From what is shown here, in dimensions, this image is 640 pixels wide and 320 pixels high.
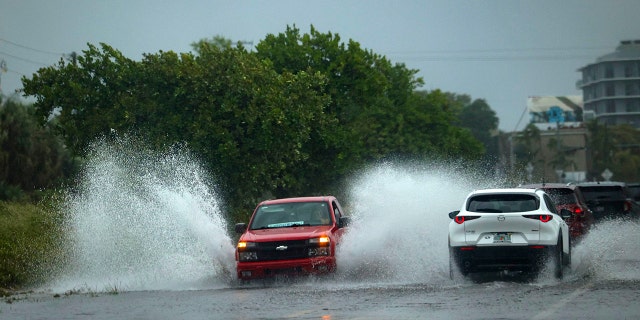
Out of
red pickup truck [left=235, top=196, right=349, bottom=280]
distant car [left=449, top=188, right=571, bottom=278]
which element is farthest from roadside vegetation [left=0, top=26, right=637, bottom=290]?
distant car [left=449, top=188, right=571, bottom=278]

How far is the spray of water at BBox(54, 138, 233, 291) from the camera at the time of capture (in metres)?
22.5

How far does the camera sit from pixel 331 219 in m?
22.0

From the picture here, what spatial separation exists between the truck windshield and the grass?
190 inches

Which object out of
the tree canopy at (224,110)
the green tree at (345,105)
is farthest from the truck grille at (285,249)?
the green tree at (345,105)

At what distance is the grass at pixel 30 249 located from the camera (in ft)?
76.1

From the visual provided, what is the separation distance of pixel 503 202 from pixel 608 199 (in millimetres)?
15877

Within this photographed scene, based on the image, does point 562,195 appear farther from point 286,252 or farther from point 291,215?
point 286,252

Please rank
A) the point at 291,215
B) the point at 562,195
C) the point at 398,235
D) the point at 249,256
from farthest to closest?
1. the point at 562,195
2. the point at 398,235
3. the point at 291,215
4. the point at 249,256

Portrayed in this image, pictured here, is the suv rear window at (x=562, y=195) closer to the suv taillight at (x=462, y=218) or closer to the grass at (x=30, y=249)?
the suv taillight at (x=462, y=218)

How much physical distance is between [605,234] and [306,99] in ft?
61.9

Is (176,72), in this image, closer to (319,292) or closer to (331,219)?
(331,219)

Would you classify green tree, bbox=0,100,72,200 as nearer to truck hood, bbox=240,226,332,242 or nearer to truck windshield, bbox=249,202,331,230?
truck windshield, bbox=249,202,331,230

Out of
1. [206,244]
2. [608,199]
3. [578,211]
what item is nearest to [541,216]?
[578,211]

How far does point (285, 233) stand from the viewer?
68.9 ft
